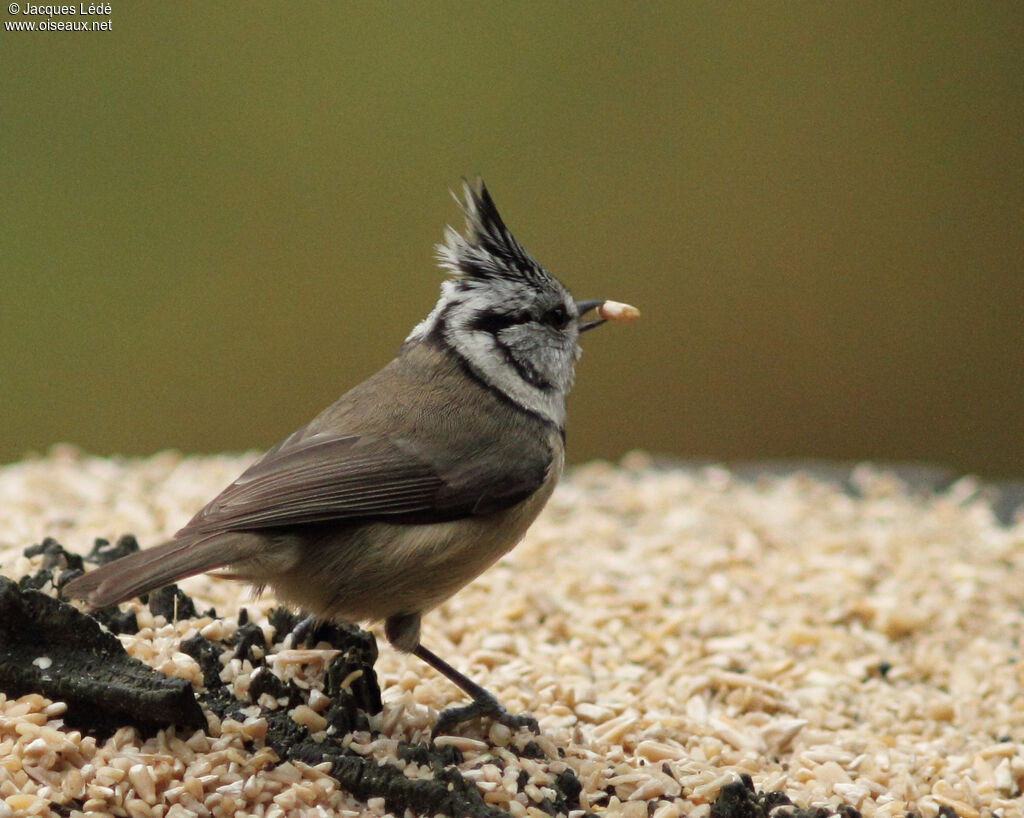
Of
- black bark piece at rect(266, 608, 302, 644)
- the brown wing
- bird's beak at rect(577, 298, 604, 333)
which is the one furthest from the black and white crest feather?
black bark piece at rect(266, 608, 302, 644)

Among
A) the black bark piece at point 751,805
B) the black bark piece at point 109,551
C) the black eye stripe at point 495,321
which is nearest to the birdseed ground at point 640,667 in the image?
the black bark piece at point 751,805

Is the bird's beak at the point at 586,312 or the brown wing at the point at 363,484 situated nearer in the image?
the brown wing at the point at 363,484

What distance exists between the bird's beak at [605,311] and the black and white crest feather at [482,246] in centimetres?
23

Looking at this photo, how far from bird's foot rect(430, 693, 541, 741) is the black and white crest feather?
1018 mm

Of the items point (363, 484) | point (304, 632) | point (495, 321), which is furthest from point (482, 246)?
point (304, 632)

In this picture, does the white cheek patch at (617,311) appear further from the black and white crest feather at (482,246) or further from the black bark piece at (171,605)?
the black bark piece at (171,605)

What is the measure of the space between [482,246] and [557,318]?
0.30 m

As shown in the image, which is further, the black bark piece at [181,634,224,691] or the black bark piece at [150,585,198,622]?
the black bark piece at [150,585,198,622]

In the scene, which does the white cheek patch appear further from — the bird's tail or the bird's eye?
the bird's tail

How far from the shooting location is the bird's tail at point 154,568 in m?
2.04

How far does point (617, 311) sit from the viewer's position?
3016mm

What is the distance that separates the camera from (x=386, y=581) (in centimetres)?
235

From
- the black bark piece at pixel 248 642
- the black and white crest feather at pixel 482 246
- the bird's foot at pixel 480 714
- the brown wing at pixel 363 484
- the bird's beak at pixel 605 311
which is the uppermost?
the black and white crest feather at pixel 482 246

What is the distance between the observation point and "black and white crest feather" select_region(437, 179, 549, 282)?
8.78 feet
